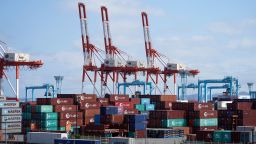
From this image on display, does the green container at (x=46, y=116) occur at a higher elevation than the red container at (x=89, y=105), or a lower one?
lower

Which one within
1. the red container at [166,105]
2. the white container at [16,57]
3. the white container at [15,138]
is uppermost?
the white container at [16,57]

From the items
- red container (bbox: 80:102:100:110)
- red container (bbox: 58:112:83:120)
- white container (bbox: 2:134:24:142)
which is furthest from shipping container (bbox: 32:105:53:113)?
red container (bbox: 80:102:100:110)

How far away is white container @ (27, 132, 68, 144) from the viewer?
65438 mm

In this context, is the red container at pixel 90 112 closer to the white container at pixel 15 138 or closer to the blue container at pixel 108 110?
the blue container at pixel 108 110

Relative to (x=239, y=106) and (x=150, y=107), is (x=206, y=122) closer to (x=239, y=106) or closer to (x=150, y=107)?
(x=239, y=106)

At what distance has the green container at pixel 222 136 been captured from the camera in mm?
68625

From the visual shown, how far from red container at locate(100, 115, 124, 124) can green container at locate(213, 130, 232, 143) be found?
12.9m

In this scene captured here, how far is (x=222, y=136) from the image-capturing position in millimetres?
69188

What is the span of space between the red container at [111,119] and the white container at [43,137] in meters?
8.17

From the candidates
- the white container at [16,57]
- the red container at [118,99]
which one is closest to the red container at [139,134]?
the red container at [118,99]

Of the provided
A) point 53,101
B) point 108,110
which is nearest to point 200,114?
point 108,110

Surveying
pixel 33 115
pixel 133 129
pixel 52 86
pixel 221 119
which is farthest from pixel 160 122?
pixel 52 86

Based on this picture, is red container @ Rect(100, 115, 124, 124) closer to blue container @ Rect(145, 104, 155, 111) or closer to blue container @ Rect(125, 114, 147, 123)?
blue container @ Rect(125, 114, 147, 123)

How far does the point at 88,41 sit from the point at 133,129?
206 ft
